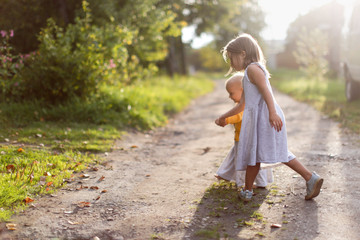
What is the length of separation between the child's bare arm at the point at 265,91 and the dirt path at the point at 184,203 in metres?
0.76

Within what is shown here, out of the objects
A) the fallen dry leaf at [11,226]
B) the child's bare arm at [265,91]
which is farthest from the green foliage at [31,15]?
the child's bare arm at [265,91]

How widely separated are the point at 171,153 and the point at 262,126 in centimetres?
267

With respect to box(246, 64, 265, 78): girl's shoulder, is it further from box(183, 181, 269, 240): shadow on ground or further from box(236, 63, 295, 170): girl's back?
box(183, 181, 269, 240): shadow on ground

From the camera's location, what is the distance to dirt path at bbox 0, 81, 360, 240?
9.40ft

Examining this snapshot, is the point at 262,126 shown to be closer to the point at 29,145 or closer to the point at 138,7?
the point at 29,145

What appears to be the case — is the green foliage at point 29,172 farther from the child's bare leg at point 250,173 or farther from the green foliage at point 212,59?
the green foliage at point 212,59

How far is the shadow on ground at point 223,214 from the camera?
2.86 meters

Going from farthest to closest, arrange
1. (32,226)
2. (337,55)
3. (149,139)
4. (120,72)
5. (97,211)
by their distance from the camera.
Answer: (337,55) < (120,72) < (149,139) < (97,211) < (32,226)

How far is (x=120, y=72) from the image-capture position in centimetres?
922

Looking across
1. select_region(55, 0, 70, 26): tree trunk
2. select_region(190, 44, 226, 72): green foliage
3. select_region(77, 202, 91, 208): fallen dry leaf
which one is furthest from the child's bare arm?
select_region(190, 44, 226, 72): green foliage

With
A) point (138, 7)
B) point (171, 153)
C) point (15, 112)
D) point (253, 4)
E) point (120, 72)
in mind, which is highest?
point (253, 4)

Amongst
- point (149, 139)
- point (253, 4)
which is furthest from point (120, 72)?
point (253, 4)

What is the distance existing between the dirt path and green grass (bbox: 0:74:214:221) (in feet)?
0.73

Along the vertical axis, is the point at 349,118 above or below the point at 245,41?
below
